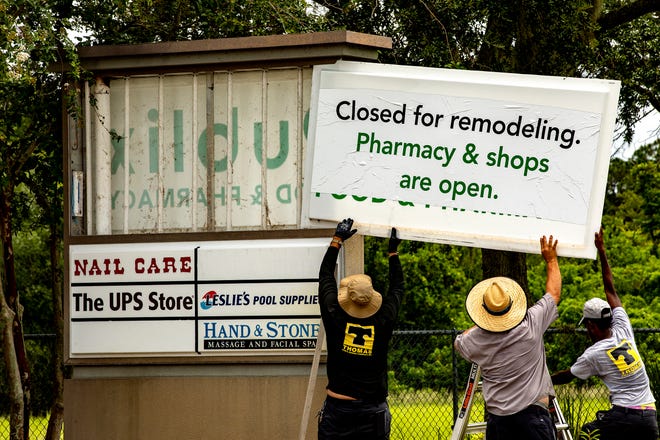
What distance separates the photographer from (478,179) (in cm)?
810

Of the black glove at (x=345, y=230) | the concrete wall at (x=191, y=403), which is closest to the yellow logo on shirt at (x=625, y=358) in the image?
the black glove at (x=345, y=230)

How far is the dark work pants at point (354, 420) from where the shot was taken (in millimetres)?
7516

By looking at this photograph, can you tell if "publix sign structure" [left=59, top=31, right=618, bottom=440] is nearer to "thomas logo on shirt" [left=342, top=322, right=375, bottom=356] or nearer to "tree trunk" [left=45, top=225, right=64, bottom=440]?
"thomas logo on shirt" [left=342, top=322, right=375, bottom=356]

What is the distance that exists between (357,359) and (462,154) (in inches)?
72.2

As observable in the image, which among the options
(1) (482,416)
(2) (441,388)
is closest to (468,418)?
(1) (482,416)

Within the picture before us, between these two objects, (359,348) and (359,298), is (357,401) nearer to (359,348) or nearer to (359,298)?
(359,348)

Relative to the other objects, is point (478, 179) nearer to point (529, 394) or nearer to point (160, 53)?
point (529, 394)

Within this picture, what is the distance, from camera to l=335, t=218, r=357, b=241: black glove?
8188mm

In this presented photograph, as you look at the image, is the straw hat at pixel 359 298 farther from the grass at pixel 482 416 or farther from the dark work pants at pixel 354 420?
the grass at pixel 482 416

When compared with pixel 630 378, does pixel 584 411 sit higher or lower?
lower

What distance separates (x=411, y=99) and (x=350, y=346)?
207 cm

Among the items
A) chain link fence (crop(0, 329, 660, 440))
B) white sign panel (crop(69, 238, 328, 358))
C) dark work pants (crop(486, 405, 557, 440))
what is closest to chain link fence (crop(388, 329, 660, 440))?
chain link fence (crop(0, 329, 660, 440))

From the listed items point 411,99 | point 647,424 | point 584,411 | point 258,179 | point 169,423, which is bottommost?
point 584,411

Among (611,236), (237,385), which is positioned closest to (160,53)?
(237,385)
